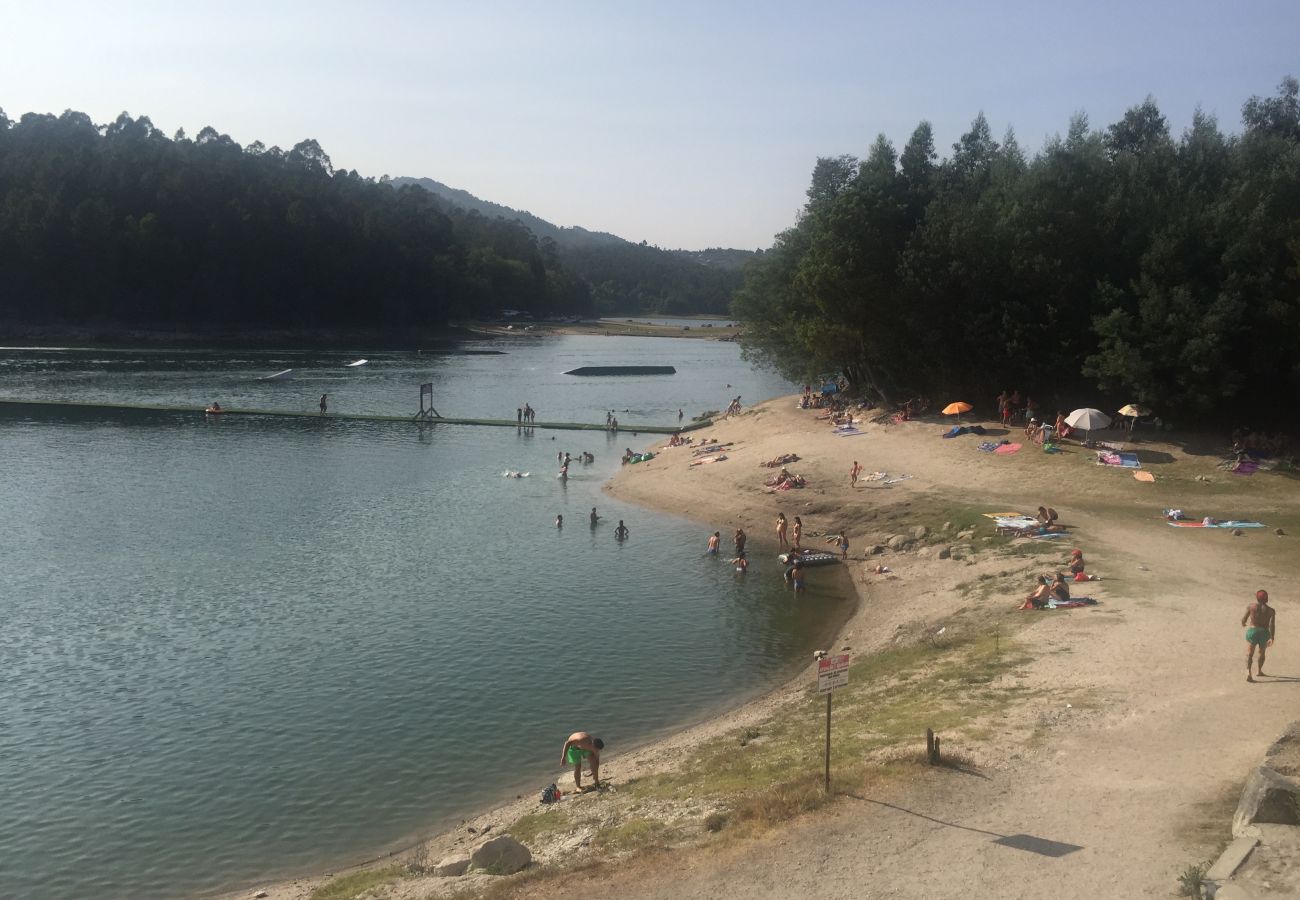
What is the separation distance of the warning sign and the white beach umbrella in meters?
30.8

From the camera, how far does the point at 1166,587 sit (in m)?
27.2

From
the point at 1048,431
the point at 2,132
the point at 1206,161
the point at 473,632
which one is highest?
the point at 2,132

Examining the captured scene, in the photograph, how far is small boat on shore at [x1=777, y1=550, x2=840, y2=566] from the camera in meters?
37.5

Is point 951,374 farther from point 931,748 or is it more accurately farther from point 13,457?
point 13,457

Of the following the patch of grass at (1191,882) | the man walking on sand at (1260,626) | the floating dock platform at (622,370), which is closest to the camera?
the patch of grass at (1191,882)

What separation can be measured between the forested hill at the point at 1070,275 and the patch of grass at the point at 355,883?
3773 centimetres

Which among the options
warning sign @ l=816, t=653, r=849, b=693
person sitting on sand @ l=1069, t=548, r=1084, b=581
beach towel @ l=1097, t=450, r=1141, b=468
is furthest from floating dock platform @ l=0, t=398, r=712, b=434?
warning sign @ l=816, t=653, r=849, b=693

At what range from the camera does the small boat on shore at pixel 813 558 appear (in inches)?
1475

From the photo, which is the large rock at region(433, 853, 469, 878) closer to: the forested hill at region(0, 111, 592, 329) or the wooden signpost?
the wooden signpost

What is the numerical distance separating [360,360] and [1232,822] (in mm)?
126697

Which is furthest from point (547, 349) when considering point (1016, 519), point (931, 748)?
point (931, 748)

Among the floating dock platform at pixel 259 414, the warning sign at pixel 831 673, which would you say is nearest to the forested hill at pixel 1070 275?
the floating dock platform at pixel 259 414

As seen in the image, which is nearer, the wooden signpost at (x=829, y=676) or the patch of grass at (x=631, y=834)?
the patch of grass at (x=631, y=834)

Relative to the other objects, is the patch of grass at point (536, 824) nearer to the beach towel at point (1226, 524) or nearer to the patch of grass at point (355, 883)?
the patch of grass at point (355, 883)
